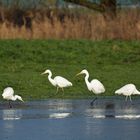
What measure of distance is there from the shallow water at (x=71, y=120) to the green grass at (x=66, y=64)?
2.04m

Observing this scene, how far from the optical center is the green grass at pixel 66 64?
21.5 metres

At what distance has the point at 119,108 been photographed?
17094 millimetres

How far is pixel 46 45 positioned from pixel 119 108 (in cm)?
1319

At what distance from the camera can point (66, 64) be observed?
27.5 meters

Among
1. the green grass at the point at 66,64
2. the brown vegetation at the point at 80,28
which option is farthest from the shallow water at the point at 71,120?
the brown vegetation at the point at 80,28

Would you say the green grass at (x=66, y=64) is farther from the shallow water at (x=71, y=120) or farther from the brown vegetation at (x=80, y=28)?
the shallow water at (x=71, y=120)

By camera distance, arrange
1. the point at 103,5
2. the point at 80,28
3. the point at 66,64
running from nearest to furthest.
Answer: the point at 66,64 → the point at 80,28 → the point at 103,5

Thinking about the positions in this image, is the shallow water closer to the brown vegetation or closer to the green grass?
the green grass

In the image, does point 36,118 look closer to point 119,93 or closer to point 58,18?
point 119,93

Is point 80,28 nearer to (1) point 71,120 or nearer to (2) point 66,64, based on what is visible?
(2) point 66,64

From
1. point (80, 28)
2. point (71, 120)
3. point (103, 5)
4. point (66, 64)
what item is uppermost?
point (103, 5)

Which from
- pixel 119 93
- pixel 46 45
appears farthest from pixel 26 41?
pixel 119 93

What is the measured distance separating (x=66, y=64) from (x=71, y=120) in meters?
12.6

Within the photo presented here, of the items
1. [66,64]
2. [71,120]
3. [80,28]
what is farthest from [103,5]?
[71,120]
